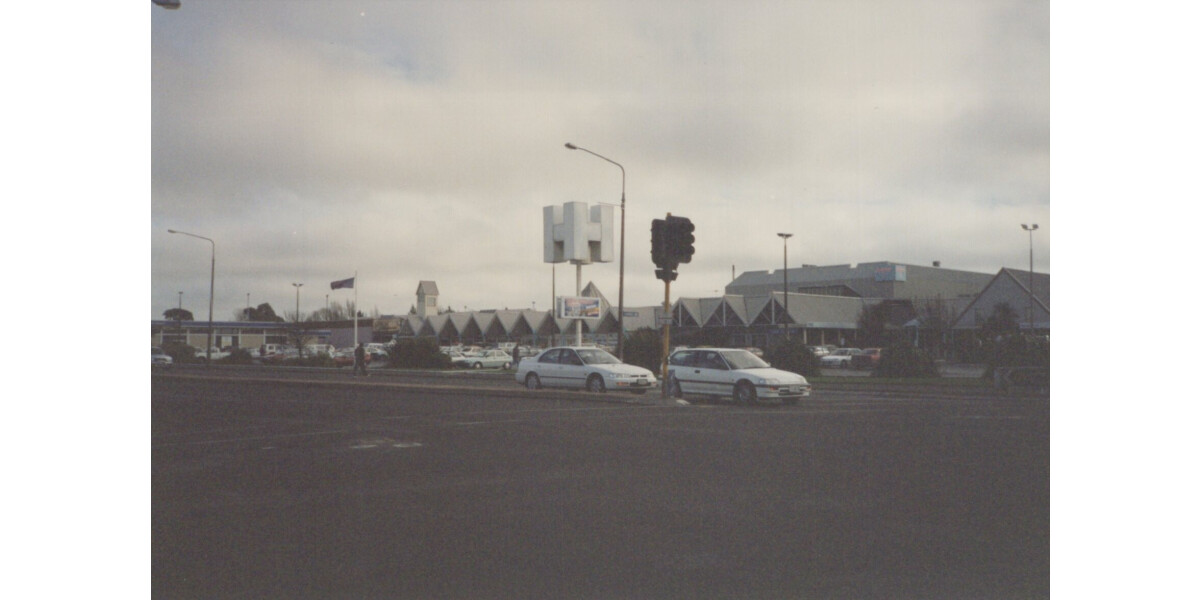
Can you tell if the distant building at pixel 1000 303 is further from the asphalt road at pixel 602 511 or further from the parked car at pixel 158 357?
the parked car at pixel 158 357

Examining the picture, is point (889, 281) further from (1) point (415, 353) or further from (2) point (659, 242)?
(1) point (415, 353)

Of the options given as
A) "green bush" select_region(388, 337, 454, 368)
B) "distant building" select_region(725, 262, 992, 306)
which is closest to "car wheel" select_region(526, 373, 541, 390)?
"distant building" select_region(725, 262, 992, 306)

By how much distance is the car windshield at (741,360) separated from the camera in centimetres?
1945

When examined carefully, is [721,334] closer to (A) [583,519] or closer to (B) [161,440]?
(B) [161,440]

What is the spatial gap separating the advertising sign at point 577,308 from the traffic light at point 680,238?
47.0 ft

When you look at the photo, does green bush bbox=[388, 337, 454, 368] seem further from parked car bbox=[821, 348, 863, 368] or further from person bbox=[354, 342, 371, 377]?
parked car bbox=[821, 348, 863, 368]

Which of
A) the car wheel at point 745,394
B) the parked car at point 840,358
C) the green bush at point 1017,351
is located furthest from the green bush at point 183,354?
the green bush at point 1017,351

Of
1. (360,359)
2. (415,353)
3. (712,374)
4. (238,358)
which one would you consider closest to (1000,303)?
(712,374)

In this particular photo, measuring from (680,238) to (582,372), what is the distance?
5.98 m

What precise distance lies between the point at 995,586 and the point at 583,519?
298 centimetres

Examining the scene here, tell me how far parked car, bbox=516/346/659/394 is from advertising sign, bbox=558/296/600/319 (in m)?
8.19

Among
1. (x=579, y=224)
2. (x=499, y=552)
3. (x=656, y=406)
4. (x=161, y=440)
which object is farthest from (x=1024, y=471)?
(x=579, y=224)

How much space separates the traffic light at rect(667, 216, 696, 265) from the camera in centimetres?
1766

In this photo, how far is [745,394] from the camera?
1881cm
